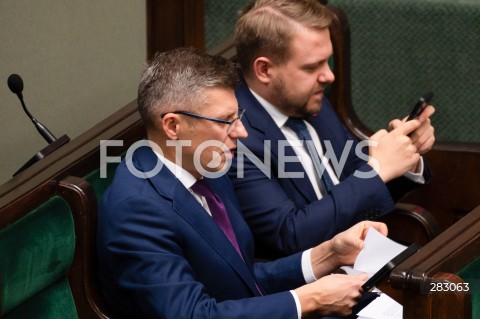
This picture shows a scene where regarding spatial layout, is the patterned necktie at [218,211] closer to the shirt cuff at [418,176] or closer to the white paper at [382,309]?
the white paper at [382,309]

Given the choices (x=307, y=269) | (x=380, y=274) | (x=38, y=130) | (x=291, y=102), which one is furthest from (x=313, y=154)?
(x=38, y=130)

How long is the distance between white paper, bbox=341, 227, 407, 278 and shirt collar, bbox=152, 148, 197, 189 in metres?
0.34

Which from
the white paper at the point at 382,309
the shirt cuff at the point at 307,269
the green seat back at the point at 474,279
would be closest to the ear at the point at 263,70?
the shirt cuff at the point at 307,269

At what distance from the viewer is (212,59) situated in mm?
1938

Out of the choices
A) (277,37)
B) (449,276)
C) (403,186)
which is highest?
(277,37)

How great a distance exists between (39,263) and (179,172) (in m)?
0.30

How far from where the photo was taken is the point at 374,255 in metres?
1.99

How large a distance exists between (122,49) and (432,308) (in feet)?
5.41

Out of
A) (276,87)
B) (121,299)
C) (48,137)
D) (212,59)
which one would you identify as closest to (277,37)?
(276,87)

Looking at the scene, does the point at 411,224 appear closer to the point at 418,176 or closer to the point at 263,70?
the point at 418,176

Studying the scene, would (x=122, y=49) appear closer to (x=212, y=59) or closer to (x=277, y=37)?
(x=277, y=37)

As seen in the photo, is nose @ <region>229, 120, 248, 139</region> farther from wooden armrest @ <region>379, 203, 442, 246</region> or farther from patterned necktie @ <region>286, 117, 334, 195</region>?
wooden armrest @ <region>379, 203, 442, 246</region>

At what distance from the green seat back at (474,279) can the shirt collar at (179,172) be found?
0.52m

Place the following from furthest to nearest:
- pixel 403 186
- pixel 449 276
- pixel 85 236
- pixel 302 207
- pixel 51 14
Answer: pixel 51 14
pixel 403 186
pixel 302 207
pixel 85 236
pixel 449 276
